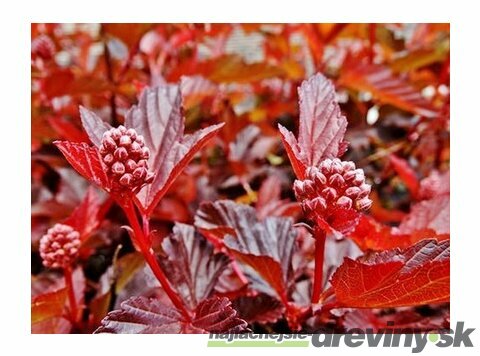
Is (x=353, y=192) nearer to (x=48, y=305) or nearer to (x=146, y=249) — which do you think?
(x=146, y=249)

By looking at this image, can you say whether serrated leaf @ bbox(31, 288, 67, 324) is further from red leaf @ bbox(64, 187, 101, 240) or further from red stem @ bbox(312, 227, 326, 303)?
red stem @ bbox(312, 227, 326, 303)

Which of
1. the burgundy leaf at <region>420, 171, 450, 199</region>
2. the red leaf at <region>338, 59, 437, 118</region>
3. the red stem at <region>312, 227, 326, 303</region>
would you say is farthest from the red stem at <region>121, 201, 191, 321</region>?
the red leaf at <region>338, 59, 437, 118</region>

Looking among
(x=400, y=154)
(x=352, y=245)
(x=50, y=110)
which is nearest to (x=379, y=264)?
(x=352, y=245)

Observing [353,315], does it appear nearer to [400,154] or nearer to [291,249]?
[291,249]

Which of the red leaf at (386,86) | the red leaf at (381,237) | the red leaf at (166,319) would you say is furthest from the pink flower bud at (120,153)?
the red leaf at (386,86)

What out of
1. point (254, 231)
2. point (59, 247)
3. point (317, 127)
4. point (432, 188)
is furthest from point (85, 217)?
point (432, 188)
